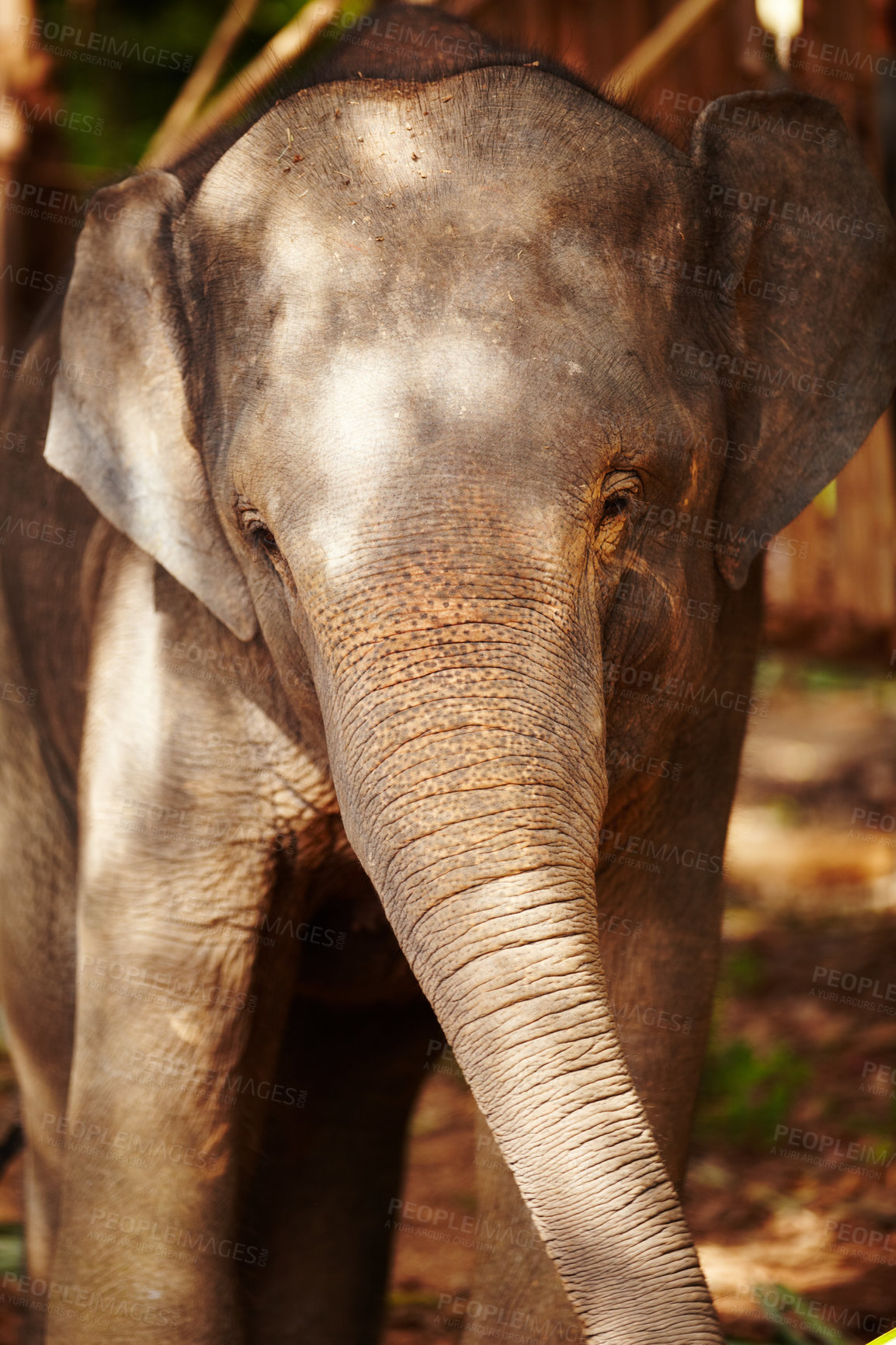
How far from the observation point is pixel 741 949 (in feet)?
19.9

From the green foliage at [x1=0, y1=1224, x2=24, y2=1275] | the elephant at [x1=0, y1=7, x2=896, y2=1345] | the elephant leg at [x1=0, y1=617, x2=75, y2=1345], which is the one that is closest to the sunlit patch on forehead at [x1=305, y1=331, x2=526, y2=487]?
the elephant at [x1=0, y1=7, x2=896, y2=1345]

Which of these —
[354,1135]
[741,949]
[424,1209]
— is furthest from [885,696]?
[354,1135]

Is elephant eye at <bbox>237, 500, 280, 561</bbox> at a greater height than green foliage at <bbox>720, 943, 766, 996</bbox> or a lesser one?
lesser

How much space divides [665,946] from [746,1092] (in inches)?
96.0

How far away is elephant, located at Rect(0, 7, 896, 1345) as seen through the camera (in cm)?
188

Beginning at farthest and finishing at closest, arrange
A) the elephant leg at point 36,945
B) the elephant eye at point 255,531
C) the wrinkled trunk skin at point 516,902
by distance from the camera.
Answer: the elephant leg at point 36,945 → the elephant eye at point 255,531 → the wrinkled trunk skin at point 516,902

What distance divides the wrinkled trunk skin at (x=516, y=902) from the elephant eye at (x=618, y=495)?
0.78 feet

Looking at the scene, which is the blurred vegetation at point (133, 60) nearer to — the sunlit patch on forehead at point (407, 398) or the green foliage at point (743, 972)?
the green foliage at point (743, 972)

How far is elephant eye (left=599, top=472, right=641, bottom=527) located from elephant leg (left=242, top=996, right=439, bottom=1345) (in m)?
1.64

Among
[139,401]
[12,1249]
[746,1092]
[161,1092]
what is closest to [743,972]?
[746,1092]

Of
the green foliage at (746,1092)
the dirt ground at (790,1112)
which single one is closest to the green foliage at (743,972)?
the dirt ground at (790,1112)

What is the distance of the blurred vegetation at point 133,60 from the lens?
8922 millimetres

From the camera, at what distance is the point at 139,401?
2510 mm

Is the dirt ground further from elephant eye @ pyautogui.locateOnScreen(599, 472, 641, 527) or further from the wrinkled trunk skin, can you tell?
the wrinkled trunk skin
